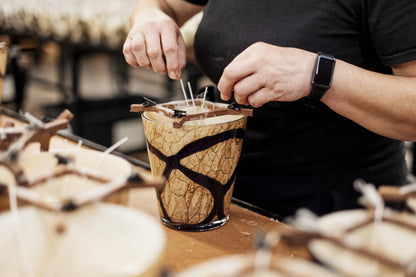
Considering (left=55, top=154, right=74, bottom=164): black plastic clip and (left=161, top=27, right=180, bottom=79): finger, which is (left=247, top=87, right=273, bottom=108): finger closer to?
(left=161, top=27, right=180, bottom=79): finger

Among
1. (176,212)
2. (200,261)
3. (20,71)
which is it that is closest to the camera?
(200,261)

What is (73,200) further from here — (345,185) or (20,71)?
(20,71)

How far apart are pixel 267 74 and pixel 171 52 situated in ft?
0.87

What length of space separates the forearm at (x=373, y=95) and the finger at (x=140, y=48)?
0.43m

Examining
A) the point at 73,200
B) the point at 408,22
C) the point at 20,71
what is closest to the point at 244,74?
the point at 408,22

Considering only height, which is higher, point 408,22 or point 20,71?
point 408,22

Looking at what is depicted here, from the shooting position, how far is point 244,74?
2.96 ft

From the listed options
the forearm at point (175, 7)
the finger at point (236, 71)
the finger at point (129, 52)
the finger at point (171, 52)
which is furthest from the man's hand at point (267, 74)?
the forearm at point (175, 7)

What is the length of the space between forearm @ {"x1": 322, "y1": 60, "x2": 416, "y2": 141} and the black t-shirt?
6.2 inches

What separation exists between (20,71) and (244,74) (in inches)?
153

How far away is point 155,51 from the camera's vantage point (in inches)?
42.0

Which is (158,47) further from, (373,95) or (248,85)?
(373,95)

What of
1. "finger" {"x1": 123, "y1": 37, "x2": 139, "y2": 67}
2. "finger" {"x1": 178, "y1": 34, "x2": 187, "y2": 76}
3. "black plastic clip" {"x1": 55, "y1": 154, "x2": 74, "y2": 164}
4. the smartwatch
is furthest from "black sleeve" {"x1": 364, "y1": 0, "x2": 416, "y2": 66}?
"black plastic clip" {"x1": 55, "y1": 154, "x2": 74, "y2": 164}

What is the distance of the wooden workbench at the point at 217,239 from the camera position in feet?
2.55
